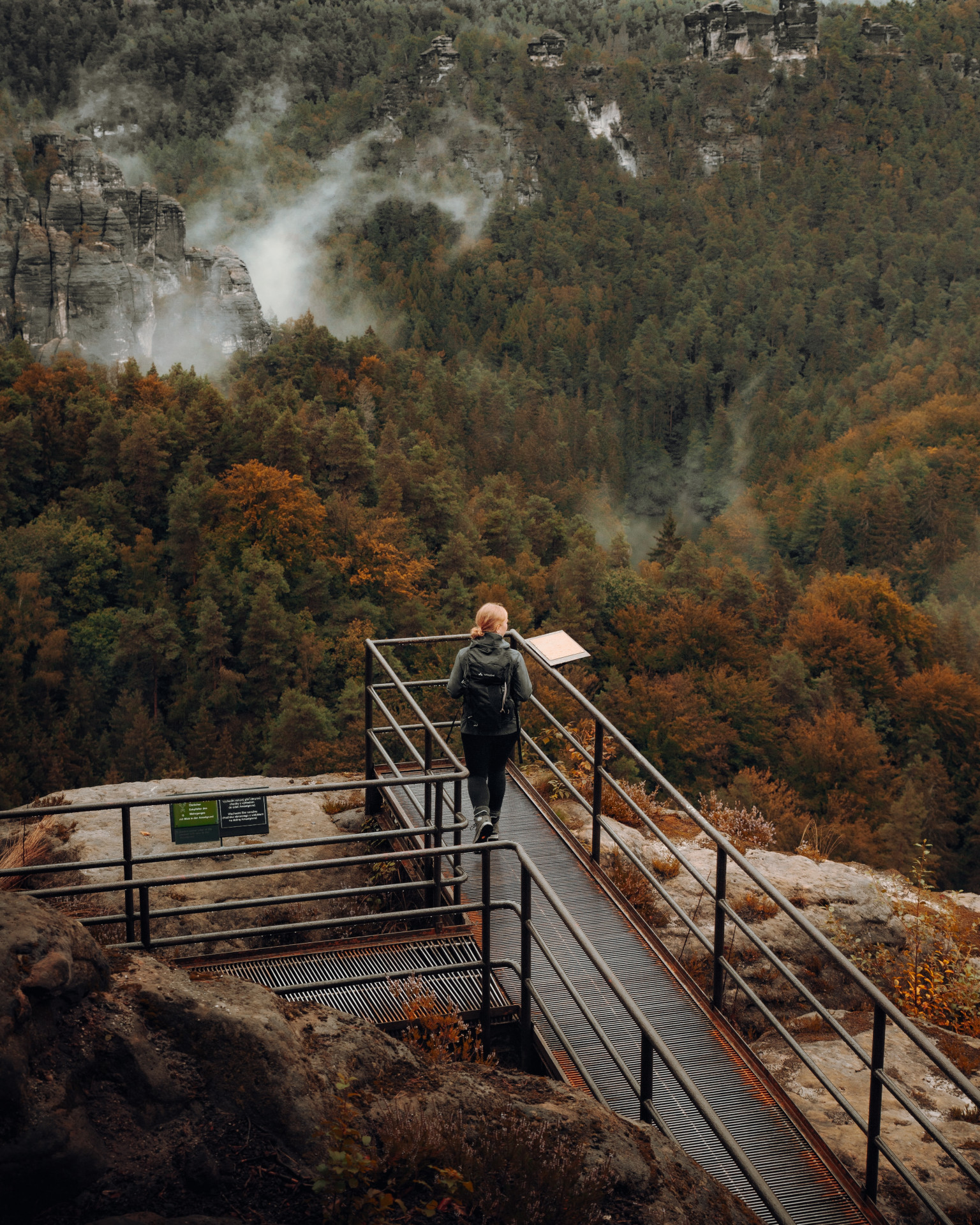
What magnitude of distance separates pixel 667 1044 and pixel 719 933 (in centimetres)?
56

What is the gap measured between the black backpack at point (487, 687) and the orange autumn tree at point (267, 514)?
54.3m

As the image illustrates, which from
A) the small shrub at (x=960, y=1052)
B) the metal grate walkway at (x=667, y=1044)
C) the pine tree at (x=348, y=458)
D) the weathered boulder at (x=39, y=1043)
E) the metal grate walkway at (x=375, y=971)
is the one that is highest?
the weathered boulder at (x=39, y=1043)

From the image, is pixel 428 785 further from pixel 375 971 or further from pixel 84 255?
pixel 84 255

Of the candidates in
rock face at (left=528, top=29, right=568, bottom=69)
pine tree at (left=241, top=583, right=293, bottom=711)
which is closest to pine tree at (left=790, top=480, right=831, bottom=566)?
pine tree at (left=241, top=583, right=293, bottom=711)

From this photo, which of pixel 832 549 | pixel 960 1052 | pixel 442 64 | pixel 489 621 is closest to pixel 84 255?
pixel 832 549

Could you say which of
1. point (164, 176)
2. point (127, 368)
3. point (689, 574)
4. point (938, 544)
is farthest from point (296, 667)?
point (164, 176)

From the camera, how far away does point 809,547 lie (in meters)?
95.4

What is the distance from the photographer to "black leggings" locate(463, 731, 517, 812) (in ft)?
22.0

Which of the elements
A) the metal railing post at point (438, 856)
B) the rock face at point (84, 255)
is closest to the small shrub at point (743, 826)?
the metal railing post at point (438, 856)

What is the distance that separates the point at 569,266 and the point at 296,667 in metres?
120

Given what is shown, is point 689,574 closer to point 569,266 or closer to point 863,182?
point 569,266

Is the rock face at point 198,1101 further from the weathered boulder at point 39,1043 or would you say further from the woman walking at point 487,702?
the woman walking at point 487,702

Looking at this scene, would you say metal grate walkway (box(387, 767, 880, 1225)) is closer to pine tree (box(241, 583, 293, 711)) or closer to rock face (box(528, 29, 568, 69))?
pine tree (box(241, 583, 293, 711))

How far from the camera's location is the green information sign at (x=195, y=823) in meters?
6.00
